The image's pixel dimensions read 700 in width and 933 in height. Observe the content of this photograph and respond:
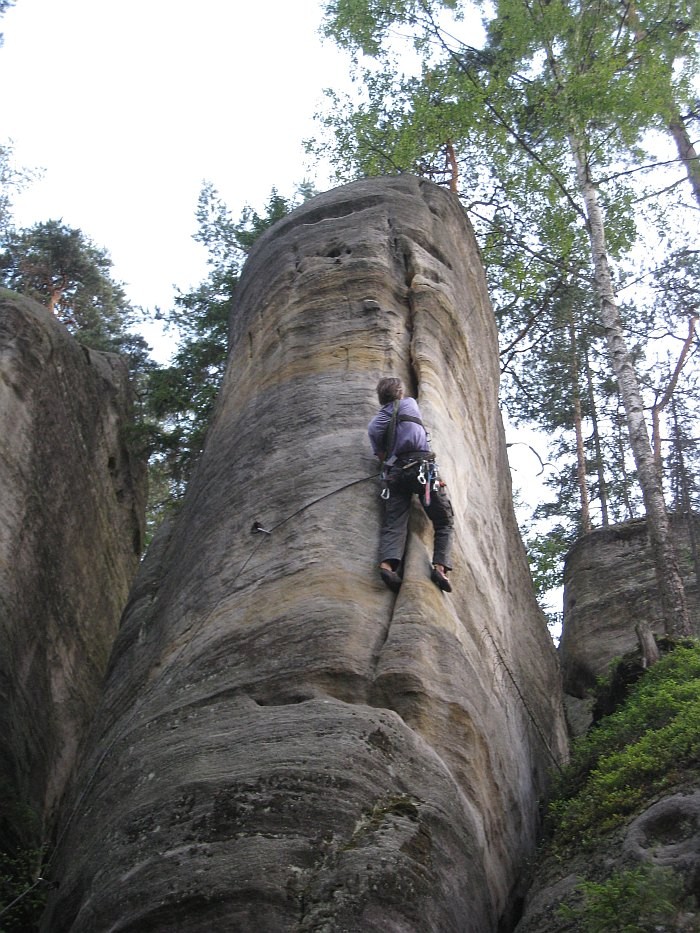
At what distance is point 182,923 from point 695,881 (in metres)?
3.22

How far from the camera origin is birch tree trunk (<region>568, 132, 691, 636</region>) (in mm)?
12422

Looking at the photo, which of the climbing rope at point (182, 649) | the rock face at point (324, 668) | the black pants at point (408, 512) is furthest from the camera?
the black pants at point (408, 512)

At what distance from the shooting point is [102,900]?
260 inches

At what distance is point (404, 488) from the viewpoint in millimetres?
9625

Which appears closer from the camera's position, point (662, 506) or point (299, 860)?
point (299, 860)

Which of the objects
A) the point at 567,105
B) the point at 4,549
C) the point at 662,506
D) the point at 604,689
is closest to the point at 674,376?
the point at 567,105

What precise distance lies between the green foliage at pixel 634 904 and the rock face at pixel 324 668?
0.89m

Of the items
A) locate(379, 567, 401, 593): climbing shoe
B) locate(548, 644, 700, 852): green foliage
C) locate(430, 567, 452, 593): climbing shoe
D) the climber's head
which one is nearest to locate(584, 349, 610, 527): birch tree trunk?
locate(548, 644, 700, 852): green foliage

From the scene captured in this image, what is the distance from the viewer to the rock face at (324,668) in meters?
6.61

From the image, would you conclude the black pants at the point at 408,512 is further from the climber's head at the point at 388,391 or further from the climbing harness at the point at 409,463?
the climber's head at the point at 388,391

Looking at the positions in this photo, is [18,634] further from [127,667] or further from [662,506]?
[662,506]

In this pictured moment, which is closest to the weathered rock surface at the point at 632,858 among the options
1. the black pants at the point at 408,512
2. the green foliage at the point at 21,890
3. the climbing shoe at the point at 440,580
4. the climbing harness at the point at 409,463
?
the climbing shoe at the point at 440,580

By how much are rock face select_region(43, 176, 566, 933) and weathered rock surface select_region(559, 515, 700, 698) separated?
2.65 m

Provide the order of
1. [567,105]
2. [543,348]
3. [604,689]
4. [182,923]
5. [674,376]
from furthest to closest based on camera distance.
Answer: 1. [543,348]
2. [674,376]
3. [567,105]
4. [604,689]
5. [182,923]
